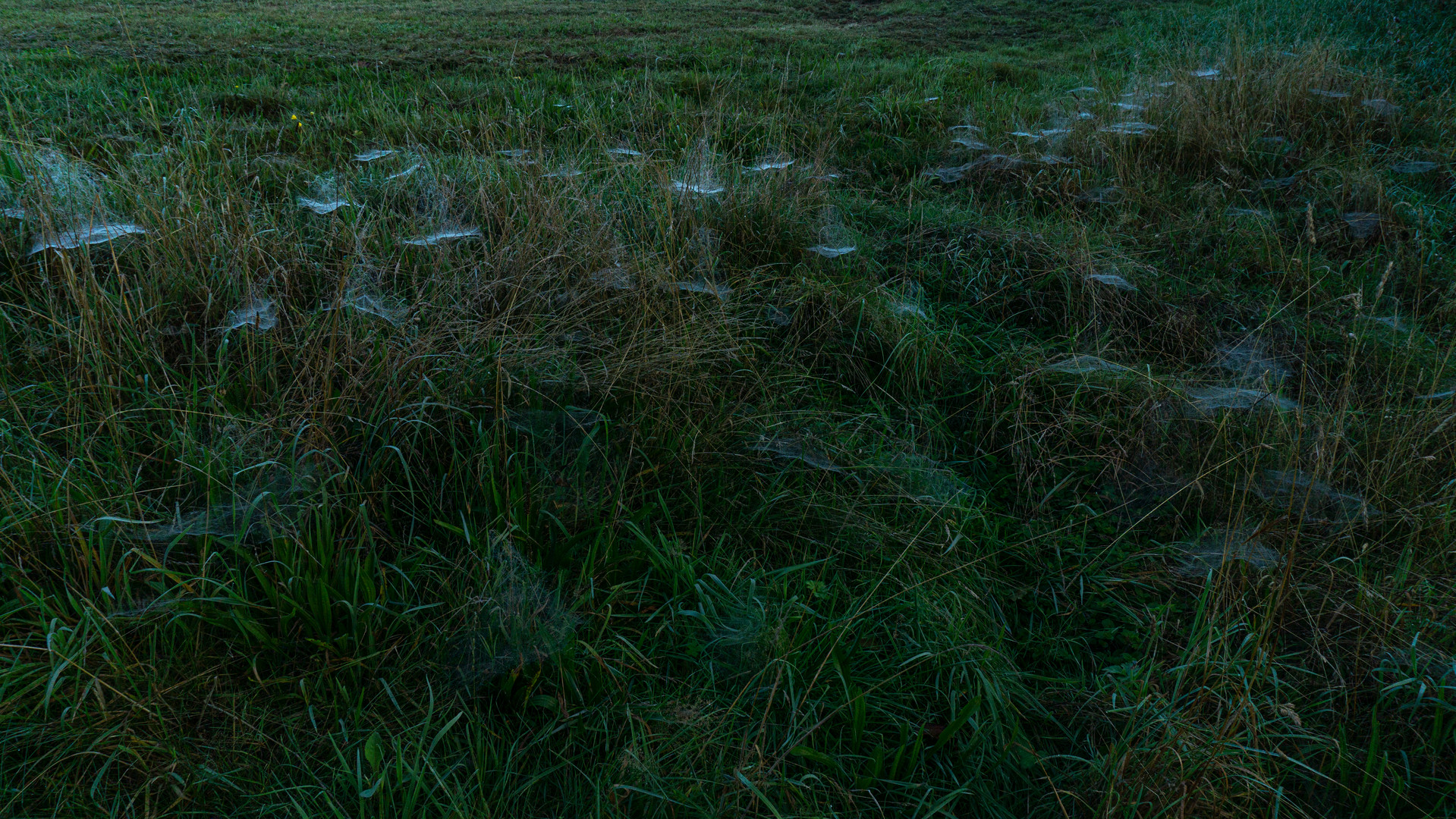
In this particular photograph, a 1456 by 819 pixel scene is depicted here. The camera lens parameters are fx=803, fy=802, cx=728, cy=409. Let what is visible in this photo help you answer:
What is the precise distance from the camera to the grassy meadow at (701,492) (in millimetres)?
1553

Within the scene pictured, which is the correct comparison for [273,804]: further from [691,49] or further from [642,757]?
[691,49]

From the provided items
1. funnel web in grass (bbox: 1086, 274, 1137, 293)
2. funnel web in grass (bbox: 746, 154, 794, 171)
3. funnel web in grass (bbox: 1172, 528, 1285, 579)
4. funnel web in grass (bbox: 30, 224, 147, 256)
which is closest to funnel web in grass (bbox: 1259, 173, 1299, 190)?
funnel web in grass (bbox: 1086, 274, 1137, 293)

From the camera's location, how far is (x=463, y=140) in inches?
160

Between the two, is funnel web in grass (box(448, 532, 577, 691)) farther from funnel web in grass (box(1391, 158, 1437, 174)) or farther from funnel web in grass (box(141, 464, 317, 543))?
funnel web in grass (box(1391, 158, 1437, 174))

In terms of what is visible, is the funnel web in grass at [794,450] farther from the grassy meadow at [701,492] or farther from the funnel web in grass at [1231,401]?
the funnel web in grass at [1231,401]

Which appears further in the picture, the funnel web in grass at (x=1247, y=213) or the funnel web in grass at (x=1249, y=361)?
the funnel web in grass at (x=1247, y=213)

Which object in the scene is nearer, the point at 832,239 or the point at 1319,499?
the point at 1319,499

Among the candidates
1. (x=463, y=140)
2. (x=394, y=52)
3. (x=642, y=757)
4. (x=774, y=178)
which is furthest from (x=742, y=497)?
(x=394, y=52)

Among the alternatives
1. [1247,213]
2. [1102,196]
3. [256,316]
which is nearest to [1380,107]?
[1247,213]

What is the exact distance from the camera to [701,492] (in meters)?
2.16

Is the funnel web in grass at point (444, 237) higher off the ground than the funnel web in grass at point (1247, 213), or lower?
higher

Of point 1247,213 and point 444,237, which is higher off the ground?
point 444,237

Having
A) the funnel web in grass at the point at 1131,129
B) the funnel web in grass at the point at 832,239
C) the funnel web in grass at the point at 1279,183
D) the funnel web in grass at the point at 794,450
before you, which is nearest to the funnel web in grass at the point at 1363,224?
the funnel web in grass at the point at 1279,183

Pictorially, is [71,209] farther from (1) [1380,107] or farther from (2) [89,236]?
(1) [1380,107]
